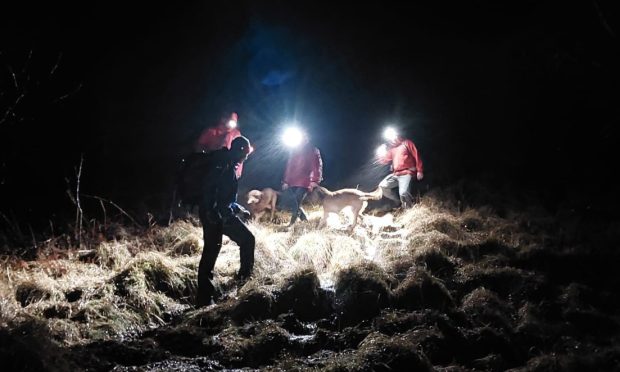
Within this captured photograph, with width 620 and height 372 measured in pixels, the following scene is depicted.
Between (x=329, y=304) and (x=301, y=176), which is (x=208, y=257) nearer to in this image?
(x=329, y=304)

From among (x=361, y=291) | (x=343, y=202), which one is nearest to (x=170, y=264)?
(x=361, y=291)

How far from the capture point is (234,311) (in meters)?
5.81

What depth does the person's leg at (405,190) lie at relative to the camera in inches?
387

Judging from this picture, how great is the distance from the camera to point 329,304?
6.12m

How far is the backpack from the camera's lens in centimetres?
562

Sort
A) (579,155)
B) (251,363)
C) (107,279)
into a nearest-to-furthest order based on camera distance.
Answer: (251,363), (107,279), (579,155)

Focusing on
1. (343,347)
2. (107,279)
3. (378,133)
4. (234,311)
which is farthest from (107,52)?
(343,347)

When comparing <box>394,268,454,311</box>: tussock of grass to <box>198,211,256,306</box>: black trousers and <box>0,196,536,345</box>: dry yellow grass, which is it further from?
<box>198,211,256,306</box>: black trousers

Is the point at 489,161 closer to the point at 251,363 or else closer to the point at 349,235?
the point at 349,235

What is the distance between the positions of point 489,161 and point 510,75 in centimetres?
450

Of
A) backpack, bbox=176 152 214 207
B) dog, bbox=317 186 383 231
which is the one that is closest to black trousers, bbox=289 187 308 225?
dog, bbox=317 186 383 231

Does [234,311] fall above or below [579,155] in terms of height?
below

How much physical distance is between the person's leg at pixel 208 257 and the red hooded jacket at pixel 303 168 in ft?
11.8

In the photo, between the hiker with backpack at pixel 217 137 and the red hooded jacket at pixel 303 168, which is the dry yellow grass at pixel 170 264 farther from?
the hiker with backpack at pixel 217 137
